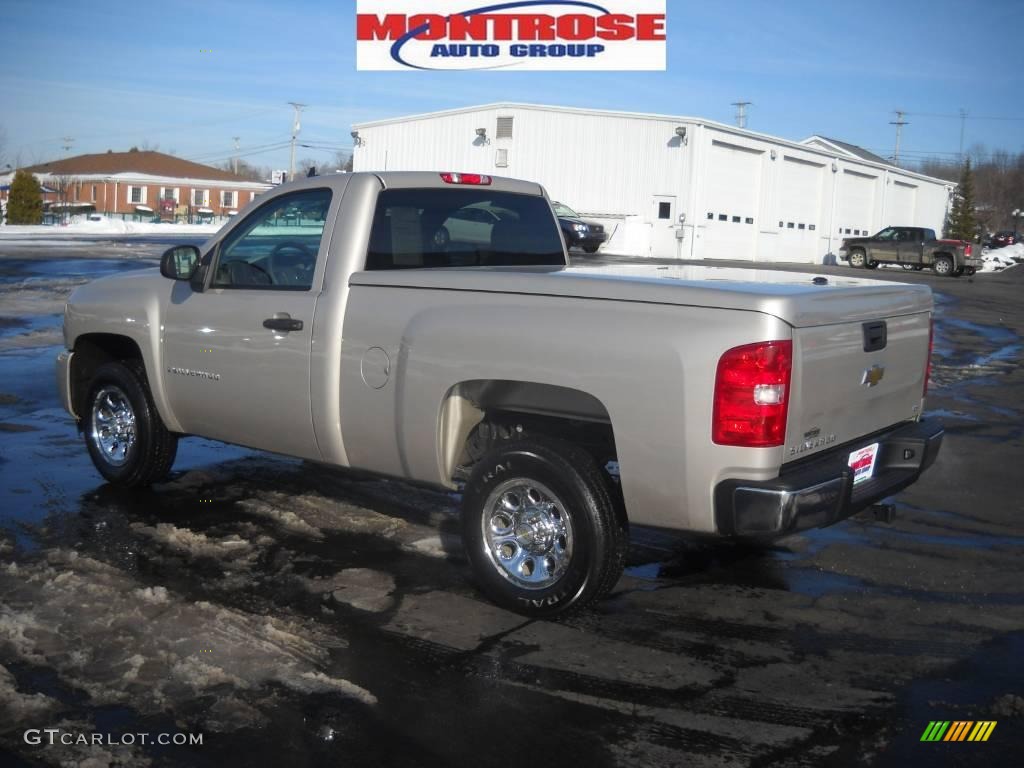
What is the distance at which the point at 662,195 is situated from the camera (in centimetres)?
4181

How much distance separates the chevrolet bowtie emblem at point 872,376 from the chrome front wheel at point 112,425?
4.30 metres

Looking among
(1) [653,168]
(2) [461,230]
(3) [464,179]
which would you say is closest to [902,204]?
(1) [653,168]

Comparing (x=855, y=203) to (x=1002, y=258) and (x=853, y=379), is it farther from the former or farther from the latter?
(x=853, y=379)

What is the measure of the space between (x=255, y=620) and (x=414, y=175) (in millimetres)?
2474

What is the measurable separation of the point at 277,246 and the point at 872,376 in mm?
3194

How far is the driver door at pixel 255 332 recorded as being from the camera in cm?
539

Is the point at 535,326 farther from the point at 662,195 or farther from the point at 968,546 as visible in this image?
the point at 662,195

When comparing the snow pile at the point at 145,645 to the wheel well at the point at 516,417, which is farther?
the wheel well at the point at 516,417

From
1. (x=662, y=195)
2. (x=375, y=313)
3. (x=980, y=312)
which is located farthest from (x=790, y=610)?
(x=662, y=195)

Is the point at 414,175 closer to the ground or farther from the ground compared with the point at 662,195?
closer to the ground

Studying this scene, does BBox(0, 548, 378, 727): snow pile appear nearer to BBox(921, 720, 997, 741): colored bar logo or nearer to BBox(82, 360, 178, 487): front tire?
BBox(82, 360, 178, 487): front tire

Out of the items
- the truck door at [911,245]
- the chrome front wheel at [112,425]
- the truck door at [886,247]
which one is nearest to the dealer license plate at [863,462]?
the chrome front wheel at [112,425]

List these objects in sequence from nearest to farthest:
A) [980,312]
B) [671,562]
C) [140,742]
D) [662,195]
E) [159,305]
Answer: [140,742] → [671,562] → [159,305] → [980,312] → [662,195]

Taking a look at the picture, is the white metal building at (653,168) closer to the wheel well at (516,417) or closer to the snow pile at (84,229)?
the snow pile at (84,229)
